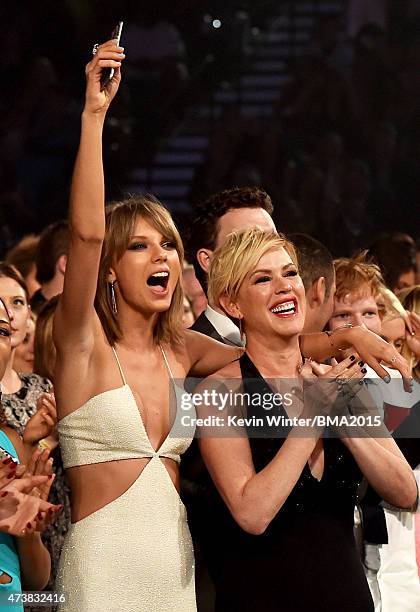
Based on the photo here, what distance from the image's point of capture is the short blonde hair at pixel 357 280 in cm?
327

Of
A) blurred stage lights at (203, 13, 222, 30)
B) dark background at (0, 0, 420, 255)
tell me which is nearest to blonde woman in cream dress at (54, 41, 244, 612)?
dark background at (0, 0, 420, 255)

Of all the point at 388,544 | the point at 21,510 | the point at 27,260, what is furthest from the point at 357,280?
the point at 27,260

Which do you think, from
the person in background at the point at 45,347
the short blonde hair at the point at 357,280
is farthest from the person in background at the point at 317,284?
the person in background at the point at 45,347

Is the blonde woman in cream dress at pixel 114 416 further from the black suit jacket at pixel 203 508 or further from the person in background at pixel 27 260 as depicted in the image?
the person in background at pixel 27 260

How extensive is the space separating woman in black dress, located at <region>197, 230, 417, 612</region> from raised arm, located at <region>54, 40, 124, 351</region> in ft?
1.16

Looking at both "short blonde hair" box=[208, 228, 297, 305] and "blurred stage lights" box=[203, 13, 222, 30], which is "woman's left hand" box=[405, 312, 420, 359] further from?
"blurred stage lights" box=[203, 13, 222, 30]

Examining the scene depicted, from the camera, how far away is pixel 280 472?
2.21m

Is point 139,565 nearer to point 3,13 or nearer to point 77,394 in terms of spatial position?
point 77,394

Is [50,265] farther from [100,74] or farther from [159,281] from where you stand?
[100,74]

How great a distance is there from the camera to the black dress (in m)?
2.26

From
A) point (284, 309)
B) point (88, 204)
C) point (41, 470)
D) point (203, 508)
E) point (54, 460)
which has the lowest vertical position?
point (54, 460)

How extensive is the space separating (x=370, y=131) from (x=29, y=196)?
1.80 metres

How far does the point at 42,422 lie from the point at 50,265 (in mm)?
1759

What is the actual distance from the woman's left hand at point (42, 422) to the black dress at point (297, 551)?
385mm
